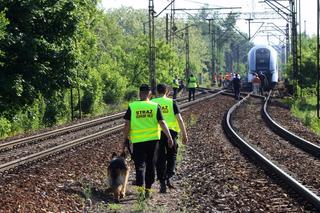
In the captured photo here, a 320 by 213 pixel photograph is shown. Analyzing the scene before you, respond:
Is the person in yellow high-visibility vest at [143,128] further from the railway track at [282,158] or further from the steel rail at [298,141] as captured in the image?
the steel rail at [298,141]

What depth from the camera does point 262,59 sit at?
176 ft

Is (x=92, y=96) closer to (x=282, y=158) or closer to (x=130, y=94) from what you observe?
(x=130, y=94)

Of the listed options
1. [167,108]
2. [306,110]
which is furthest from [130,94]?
[167,108]

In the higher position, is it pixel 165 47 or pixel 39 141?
pixel 165 47

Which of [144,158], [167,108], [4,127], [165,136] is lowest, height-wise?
[4,127]

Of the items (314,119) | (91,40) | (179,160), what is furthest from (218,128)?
(91,40)

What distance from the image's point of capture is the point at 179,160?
14.7 m

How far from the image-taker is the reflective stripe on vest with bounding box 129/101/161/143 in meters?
9.67

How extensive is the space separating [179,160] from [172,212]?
5.86 m

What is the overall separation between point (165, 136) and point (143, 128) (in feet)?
3.04

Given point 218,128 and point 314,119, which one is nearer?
point 218,128

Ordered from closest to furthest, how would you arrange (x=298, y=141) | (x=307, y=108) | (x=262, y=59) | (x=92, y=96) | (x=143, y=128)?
(x=143, y=128)
(x=298, y=141)
(x=307, y=108)
(x=92, y=96)
(x=262, y=59)

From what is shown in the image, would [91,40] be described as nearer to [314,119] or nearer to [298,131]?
[314,119]

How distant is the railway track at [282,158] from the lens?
34.0 feet
